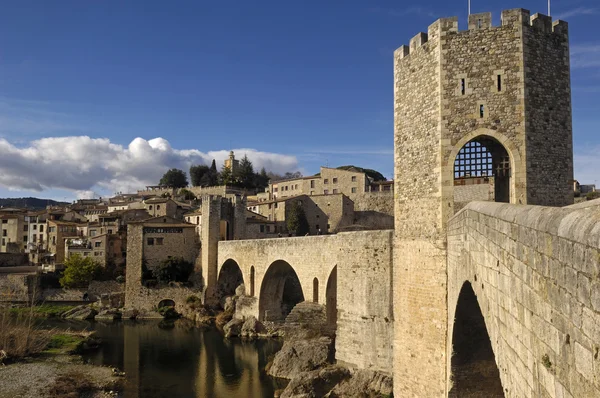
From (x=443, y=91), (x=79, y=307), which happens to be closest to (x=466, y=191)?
(x=443, y=91)

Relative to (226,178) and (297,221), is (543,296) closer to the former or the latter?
(297,221)

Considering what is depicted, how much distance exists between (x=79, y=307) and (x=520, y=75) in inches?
1674

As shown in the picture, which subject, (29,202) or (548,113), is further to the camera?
(29,202)

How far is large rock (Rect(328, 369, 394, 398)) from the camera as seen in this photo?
18.1 metres

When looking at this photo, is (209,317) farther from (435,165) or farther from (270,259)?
(435,165)

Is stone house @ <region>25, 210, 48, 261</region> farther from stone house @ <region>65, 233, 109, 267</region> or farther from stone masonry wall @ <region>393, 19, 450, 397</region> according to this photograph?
stone masonry wall @ <region>393, 19, 450, 397</region>

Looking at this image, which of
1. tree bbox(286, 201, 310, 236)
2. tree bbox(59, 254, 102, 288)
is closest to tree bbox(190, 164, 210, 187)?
tree bbox(286, 201, 310, 236)

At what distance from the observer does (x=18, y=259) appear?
57344mm

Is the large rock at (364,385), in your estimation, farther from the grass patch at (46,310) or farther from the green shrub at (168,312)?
the grass patch at (46,310)

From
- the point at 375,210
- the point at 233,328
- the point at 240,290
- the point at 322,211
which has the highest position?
the point at 375,210

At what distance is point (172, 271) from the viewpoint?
45.0 meters

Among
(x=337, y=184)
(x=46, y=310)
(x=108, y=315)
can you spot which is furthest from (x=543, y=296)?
(x=337, y=184)

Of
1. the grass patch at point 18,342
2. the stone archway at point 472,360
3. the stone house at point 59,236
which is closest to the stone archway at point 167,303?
the grass patch at point 18,342

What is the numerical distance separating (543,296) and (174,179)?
8586cm
